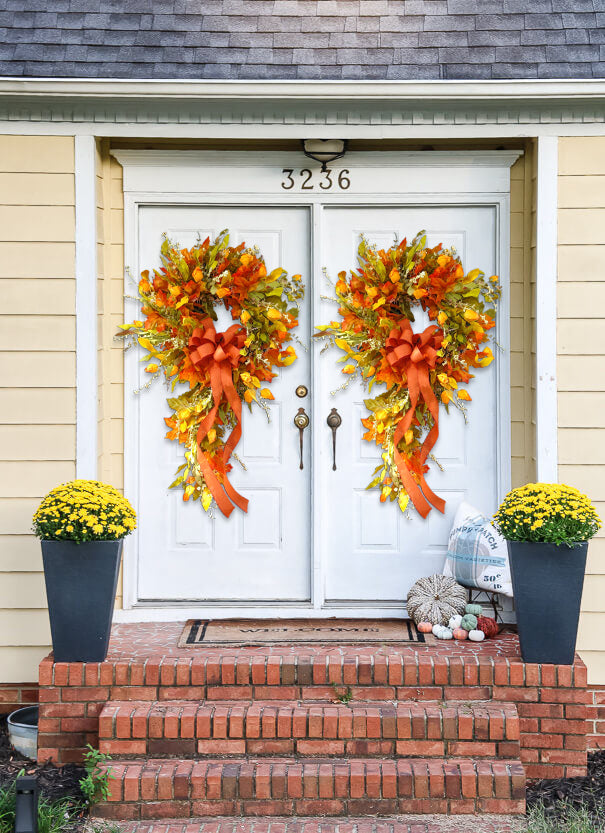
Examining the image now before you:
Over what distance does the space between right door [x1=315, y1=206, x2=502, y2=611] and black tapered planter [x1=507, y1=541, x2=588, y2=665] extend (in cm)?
77

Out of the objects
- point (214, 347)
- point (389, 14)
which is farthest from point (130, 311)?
point (389, 14)

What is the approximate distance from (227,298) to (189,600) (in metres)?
1.58

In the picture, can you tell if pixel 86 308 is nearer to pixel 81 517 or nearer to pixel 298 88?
pixel 81 517

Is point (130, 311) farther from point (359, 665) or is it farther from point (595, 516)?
point (595, 516)

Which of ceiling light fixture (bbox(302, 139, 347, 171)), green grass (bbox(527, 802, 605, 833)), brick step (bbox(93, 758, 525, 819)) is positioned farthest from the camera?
ceiling light fixture (bbox(302, 139, 347, 171))

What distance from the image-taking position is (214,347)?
16.0 feet

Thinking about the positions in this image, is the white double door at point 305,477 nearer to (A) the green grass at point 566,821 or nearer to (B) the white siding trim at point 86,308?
(B) the white siding trim at point 86,308

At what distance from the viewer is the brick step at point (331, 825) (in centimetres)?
373

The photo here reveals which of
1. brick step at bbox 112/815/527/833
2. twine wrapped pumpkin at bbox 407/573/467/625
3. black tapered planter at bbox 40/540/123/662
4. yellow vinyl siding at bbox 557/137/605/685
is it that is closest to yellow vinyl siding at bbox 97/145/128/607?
black tapered planter at bbox 40/540/123/662

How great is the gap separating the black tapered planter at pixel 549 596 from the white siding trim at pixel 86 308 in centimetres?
206

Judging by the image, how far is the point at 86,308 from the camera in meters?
4.64

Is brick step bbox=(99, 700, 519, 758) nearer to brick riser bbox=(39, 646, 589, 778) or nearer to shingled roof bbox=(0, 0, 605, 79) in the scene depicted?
brick riser bbox=(39, 646, 589, 778)

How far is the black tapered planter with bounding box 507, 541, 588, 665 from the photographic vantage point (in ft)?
13.7

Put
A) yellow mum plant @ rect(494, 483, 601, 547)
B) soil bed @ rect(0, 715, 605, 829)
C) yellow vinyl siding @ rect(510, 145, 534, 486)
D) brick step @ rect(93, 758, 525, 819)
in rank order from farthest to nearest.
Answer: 1. yellow vinyl siding @ rect(510, 145, 534, 486)
2. yellow mum plant @ rect(494, 483, 601, 547)
3. soil bed @ rect(0, 715, 605, 829)
4. brick step @ rect(93, 758, 525, 819)
